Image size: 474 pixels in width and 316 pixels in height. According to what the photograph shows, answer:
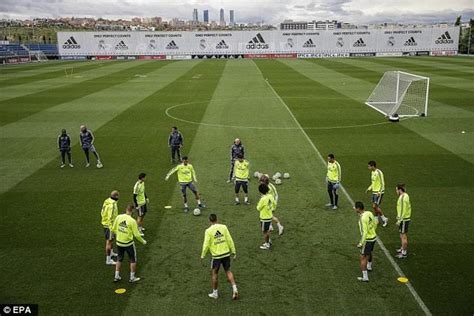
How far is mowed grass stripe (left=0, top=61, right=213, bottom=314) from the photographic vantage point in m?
10.2

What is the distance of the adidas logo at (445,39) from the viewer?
295ft

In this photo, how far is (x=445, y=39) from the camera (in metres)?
90.3

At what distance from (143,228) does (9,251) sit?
3626 millimetres

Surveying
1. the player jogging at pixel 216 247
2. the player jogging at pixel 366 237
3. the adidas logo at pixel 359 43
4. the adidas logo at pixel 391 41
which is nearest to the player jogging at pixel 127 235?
the player jogging at pixel 216 247

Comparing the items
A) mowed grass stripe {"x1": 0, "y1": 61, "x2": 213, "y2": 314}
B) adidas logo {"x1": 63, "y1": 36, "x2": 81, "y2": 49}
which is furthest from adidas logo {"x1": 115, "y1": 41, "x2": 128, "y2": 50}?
mowed grass stripe {"x1": 0, "y1": 61, "x2": 213, "y2": 314}

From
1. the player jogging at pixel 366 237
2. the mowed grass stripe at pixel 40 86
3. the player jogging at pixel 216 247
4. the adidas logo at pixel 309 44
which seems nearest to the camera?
the player jogging at pixel 216 247

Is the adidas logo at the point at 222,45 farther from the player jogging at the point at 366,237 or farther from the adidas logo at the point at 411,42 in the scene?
the player jogging at the point at 366,237

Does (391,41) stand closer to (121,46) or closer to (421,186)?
(121,46)

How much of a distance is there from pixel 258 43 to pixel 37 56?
146 ft

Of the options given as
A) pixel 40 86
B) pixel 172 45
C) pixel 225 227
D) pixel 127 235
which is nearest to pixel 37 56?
pixel 172 45

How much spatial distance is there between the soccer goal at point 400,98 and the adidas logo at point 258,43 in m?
51.9

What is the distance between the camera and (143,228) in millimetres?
13500

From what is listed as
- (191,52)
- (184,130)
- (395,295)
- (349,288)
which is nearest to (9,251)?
(349,288)

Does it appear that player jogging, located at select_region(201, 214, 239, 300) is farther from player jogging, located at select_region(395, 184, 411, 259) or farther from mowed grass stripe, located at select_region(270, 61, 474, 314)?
player jogging, located at select_region(395, 184, 411, 259)
